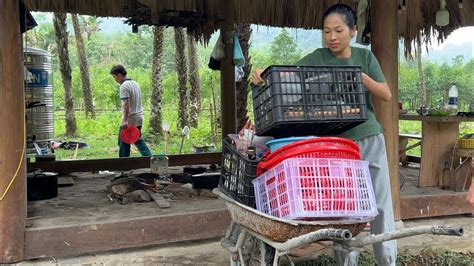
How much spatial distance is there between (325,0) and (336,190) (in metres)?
5.98

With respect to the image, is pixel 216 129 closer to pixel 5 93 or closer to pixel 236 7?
pixel 236 7

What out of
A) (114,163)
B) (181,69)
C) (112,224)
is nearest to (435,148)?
(112,224)

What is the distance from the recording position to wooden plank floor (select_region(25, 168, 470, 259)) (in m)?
3.51

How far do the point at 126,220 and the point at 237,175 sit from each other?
1572mm

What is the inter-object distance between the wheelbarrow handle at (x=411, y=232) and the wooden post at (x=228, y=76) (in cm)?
506

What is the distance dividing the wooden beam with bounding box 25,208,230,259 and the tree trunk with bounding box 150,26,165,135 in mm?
11495

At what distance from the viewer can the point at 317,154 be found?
2.09 m

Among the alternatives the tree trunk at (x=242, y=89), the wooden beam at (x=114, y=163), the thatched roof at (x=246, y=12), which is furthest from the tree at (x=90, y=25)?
the wooden beam at (x=114, y=163)

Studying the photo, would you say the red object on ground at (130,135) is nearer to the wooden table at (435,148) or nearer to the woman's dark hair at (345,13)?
the wooden table at (435,148)

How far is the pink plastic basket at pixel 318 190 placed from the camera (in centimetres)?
201

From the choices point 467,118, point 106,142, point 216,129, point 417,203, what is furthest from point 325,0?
point 106,142

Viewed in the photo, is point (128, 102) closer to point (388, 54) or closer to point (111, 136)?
point (388, 54)

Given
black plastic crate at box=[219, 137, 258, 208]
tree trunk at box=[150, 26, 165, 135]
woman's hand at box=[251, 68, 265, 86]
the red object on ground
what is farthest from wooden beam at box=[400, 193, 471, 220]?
tree trunk at box=[150, 26, 165, 135]

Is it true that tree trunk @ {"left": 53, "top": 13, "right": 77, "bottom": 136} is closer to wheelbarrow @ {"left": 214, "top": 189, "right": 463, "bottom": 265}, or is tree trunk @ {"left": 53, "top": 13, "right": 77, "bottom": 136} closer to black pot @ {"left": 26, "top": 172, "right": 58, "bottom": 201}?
black pot @ {"left": 26, "top": 172, "right": 58, "bottom": 201}
